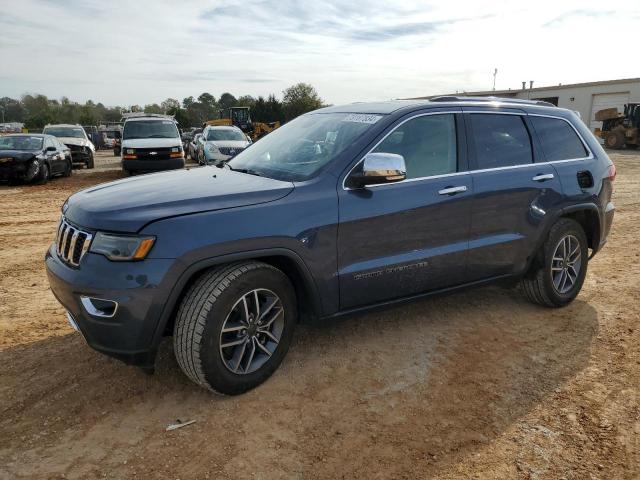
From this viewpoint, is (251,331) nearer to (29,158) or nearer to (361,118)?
(361,118)

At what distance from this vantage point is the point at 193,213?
2.91 meters

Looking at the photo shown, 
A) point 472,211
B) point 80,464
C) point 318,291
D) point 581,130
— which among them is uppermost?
point 581,130

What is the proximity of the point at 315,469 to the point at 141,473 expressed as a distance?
2.83ft

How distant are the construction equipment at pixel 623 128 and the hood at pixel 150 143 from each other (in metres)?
24.8

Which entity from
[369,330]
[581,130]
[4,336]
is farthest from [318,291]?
[581,130]

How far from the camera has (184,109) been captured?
79875 millimetres

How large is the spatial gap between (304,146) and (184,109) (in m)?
81.3

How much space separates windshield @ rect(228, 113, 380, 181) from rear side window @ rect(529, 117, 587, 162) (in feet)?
5.70

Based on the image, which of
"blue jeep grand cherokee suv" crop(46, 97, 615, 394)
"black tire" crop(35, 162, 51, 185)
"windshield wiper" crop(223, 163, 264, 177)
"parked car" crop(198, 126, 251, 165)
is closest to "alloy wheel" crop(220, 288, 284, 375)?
"blue jeep grand cherokee suv" crop(46, 97, 615, 394)

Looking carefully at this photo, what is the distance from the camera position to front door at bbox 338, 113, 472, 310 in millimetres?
3404

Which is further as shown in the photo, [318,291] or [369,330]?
[369,330]

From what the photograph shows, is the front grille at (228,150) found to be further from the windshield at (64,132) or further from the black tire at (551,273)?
the black tire at (551,273)

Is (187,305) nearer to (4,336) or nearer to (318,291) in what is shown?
(318,291)

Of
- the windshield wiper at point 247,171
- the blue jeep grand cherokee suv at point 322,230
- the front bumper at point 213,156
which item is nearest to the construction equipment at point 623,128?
the front bumper at point 213,156
